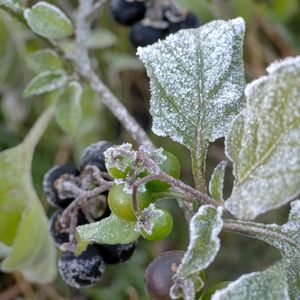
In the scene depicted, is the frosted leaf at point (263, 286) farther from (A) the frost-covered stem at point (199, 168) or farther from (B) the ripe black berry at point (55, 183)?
(B) the ripe black berry at point (55, 183)

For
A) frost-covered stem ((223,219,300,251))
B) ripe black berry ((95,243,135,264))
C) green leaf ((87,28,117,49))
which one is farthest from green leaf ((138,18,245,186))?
green leaf ((87,28,117,49))

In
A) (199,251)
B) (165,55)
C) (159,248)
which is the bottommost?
(159,248)

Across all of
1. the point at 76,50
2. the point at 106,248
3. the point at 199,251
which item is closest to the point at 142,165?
the point at 199,251

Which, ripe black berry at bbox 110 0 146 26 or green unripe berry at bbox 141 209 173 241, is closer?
green unripe berry at bbox 141 209 173 241

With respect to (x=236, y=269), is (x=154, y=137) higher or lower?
higher

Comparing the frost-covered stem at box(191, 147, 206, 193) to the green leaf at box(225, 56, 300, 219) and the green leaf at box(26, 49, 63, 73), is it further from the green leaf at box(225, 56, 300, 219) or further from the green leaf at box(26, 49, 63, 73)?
the green leaf at box(26, 49, 63, 73)

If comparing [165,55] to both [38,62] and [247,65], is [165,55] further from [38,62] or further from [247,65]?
[247,65]
